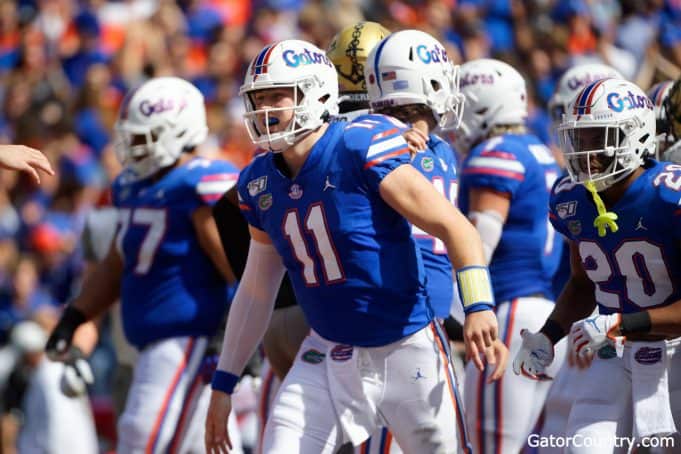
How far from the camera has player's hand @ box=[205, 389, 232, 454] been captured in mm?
4930

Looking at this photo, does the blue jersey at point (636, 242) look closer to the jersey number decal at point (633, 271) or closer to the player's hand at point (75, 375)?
the jersey number decal at point (633, 271)

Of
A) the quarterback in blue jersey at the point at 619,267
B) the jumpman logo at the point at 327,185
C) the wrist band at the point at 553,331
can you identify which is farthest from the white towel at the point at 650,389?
the jumpman logo at the point at 327,185

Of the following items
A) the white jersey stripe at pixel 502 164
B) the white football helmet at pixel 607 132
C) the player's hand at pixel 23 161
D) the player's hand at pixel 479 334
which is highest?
the player's hand at pixel 23 161

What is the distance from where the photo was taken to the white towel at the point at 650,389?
4.82 m

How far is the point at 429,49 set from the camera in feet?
18.5

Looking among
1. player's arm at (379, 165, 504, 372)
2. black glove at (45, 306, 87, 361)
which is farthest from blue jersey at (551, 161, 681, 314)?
black glove at (45, 306, 87, 361)

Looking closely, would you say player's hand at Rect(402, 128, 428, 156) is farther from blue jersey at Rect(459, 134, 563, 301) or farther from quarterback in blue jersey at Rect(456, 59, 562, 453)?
blue jersey at Rect(459, 134, 563, 301)

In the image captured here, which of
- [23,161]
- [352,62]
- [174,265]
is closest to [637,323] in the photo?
[352,62]

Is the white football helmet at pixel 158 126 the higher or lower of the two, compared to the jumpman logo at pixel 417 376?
higher

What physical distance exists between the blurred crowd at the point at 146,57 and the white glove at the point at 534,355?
5102 mm

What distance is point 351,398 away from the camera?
4695 millimetres

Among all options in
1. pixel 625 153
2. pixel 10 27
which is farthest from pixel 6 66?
pixel 625 153

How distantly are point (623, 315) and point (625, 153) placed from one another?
0.62 m

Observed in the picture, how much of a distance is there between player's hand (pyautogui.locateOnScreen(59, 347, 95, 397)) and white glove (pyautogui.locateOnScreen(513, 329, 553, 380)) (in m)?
2.45
